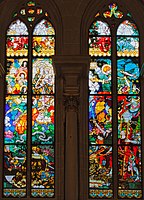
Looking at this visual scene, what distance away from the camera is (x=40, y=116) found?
13.4 metres

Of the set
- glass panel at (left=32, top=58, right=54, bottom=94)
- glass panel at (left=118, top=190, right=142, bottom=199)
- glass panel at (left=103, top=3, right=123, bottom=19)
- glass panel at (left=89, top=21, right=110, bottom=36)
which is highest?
glass panel at (left=103, top=3, right=123, bottom=19)

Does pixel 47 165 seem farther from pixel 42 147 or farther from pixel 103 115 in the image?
pixel 103 115

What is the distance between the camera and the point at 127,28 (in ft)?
45.5

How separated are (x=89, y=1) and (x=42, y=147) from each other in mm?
3492

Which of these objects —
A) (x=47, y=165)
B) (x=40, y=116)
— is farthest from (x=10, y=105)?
(x=47, y=165)

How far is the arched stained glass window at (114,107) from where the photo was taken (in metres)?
12.9

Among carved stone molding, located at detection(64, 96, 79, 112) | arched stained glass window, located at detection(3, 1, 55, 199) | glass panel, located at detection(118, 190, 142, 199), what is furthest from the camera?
arched stained glass window, located at detection(3, 1, 55, 199)

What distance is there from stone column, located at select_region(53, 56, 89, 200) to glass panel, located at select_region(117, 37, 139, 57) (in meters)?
1.69

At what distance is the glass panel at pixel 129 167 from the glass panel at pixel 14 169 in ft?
6.91

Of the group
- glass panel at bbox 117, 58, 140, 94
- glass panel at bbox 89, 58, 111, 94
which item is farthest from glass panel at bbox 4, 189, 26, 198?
glass panel at bbox 117, 58, 140, 94

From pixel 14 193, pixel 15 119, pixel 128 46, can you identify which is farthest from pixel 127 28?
pixel 14 193

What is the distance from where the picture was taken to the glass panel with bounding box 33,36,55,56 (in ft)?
45.2

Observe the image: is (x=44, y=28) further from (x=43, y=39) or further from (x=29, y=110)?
(x=29, y=110)

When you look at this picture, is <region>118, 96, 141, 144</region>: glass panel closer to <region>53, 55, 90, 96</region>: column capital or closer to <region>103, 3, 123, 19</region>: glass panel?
<region>53, 55, 90, 96</region>: column capital
